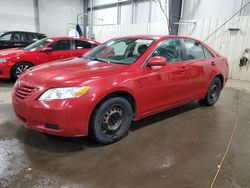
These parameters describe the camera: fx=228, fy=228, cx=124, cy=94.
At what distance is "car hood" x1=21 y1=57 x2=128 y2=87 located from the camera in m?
2.51

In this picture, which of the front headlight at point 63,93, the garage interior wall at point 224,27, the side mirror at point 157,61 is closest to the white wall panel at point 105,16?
the garage interior wall at point 224,27

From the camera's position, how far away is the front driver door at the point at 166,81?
3.04 m

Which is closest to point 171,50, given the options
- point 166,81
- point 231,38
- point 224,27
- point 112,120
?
point 166,81

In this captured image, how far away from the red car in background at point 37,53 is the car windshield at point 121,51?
3.02 meters

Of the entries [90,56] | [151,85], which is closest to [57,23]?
[90,56]

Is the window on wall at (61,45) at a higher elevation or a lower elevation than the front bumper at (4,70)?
higher

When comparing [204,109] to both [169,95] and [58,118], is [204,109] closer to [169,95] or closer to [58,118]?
[169,95]

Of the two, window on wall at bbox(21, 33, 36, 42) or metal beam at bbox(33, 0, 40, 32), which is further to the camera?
metal beam at bbox(33, 0, 40, 32)

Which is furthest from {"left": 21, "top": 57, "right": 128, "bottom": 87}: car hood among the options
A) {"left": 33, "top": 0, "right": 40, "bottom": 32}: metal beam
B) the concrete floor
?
{"left": 33, "top": 0, "right": 40, "bottom": 32}: metal beam

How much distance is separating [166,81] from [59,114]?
5.23 feet

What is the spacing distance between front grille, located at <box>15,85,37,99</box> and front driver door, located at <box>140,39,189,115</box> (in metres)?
1.32

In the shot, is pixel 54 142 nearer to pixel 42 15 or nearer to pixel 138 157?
pixel 138 157

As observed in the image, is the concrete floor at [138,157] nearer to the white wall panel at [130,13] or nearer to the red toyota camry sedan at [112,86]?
the red toyota camry sedan at [112,86]

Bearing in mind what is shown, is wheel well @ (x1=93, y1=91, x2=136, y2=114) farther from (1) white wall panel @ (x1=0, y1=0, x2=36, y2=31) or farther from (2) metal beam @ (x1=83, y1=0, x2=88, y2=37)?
(2) metal beam @ (x1=83, y1=0, x2=88, y2=37)
